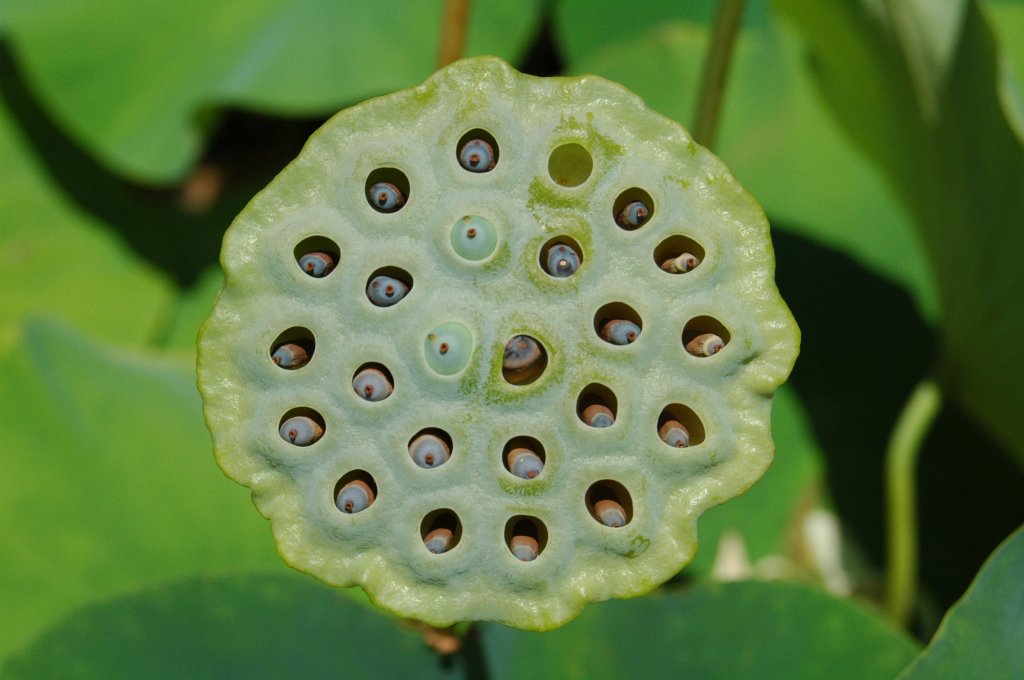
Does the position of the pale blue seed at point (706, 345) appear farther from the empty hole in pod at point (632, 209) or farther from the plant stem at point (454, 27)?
the plant stem at point (454, 27)

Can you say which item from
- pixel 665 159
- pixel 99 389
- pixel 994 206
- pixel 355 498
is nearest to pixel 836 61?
pixel 994 206

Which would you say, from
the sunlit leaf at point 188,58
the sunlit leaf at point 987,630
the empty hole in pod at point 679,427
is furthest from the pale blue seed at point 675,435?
the sunlit leaf at point 188,58

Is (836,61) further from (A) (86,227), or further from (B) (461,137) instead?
(A) (86,227)

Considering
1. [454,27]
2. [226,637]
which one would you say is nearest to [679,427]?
[454,27]

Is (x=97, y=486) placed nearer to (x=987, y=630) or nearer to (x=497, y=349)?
(x=497, y=349)

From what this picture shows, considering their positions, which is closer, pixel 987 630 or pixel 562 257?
pixel 562 257

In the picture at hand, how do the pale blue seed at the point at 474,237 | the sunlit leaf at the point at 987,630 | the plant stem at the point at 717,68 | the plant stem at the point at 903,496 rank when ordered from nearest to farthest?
the pale blue seed at the point at 474,237, the sunlit leaf at the point at 987,630, the plant stem at the point at 717,68, the plant stem at the point at 903,496

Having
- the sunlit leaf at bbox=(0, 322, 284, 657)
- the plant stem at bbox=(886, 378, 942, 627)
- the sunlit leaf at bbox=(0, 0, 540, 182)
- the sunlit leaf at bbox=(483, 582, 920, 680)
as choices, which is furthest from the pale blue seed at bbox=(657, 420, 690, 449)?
the sunlit leaf at bbox=(0, 0, 540, 182)
